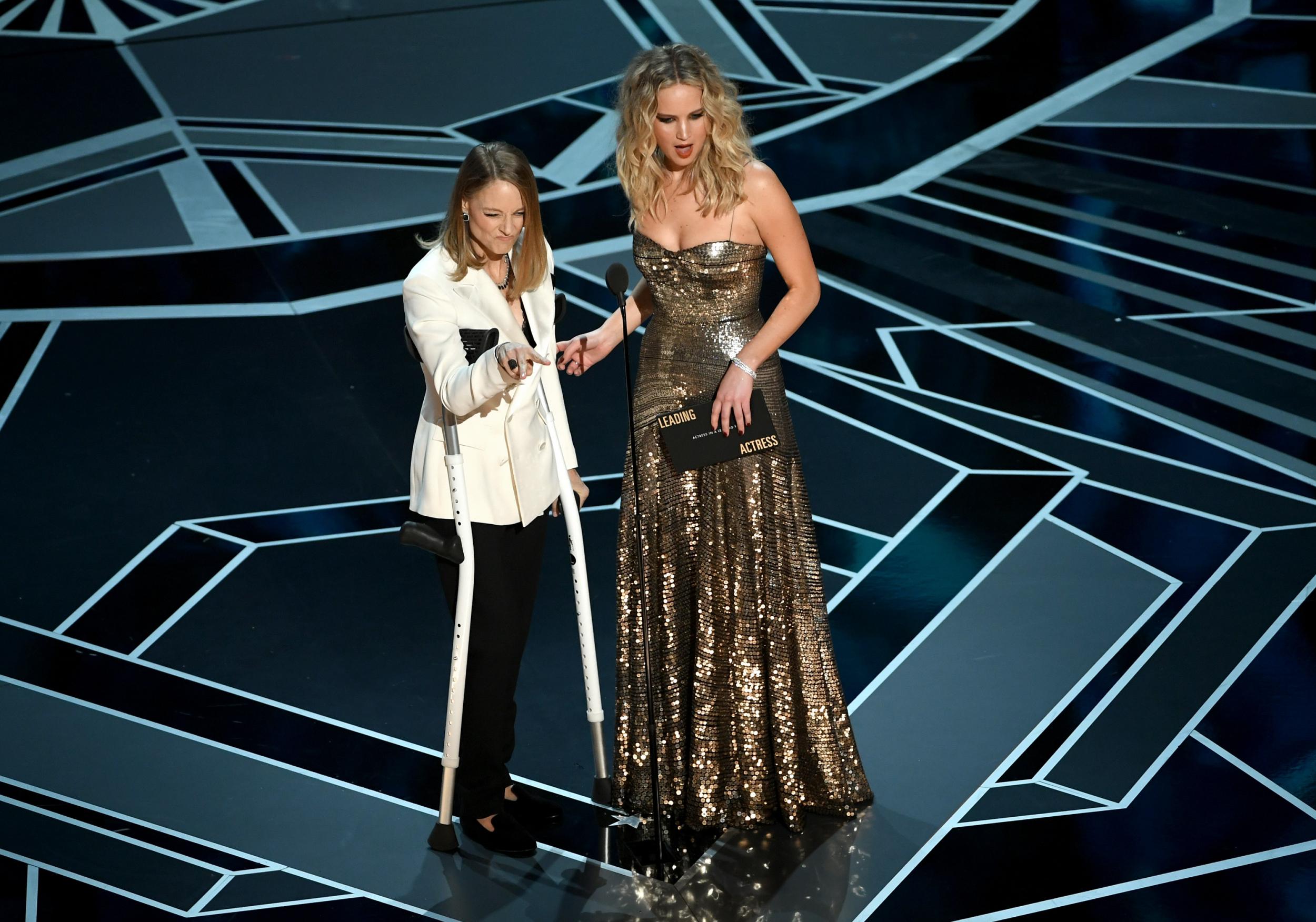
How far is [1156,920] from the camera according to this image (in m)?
2.90

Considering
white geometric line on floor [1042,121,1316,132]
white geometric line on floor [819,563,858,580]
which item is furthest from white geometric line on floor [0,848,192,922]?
white geometric line on floor [1042,121,1316,132]

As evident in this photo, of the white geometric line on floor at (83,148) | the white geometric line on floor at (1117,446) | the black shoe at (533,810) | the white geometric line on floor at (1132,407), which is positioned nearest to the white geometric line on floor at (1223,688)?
the white geometric line on floor at (1117,446)

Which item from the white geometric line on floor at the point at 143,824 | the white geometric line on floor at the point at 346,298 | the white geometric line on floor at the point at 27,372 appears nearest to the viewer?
the white geometric line on floor at the point at 143,824

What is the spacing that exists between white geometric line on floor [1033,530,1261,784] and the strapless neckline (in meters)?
1.41

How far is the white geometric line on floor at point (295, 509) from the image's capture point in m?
4.64

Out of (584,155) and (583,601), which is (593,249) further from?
(583,601)

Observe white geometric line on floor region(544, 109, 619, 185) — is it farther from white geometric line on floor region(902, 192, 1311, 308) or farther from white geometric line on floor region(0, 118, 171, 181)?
white geometric line on floor region(0, 118, 171, 181)

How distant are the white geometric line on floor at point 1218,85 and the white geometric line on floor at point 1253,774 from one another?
A: 5957 mm

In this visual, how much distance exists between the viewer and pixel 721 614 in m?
3.17

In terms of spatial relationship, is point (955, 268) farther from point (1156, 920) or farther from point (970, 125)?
point (1156, 920)

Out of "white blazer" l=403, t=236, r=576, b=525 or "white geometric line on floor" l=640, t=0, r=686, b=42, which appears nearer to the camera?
"white blazer" l=403, t=236, r=576, b=525

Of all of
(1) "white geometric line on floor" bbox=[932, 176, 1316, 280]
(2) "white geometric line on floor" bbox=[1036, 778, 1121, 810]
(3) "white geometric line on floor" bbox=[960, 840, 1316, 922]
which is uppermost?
(1) "white geometric line on floor" bbox=[932, 176, 1316, 280]

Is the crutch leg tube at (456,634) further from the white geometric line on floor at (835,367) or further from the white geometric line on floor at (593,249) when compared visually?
the white geometric line on floor at (593,249)

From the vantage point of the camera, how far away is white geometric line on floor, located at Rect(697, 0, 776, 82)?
8.85 m
